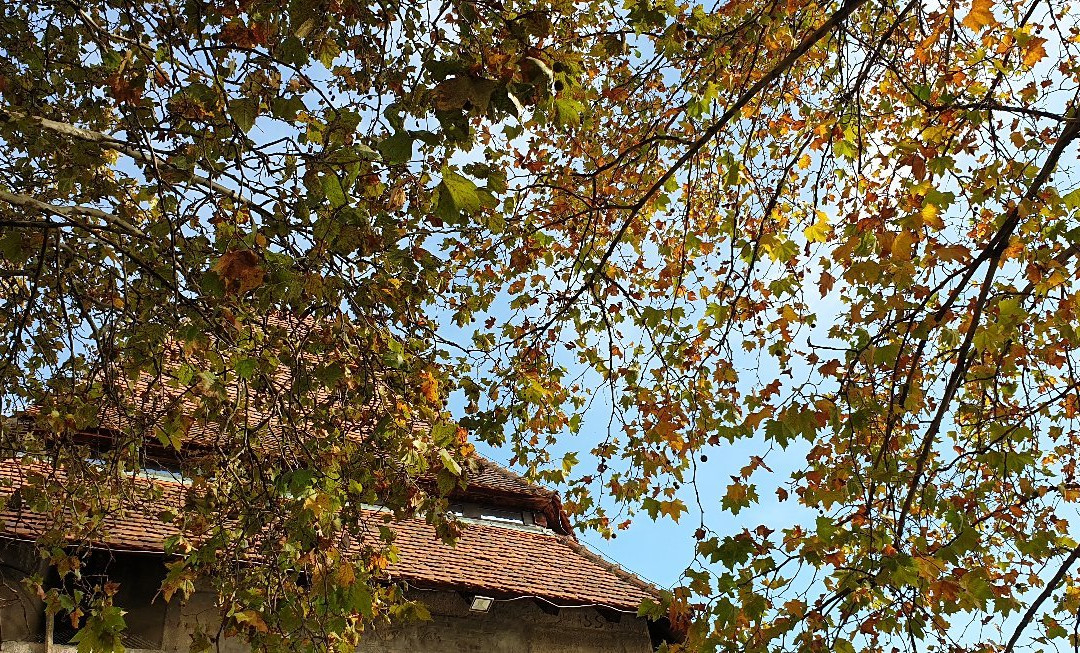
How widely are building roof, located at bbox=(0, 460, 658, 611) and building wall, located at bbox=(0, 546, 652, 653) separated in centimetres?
27

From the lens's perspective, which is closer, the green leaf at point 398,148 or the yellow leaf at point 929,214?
the green leaf at point 398,148

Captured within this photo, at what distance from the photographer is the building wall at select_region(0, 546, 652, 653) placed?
6.37 metres

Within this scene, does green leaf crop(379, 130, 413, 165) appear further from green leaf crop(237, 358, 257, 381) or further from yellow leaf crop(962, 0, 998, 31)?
yellow leaf crop(962, 0, 998, 31)

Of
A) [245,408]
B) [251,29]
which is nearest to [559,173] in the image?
[251,29]

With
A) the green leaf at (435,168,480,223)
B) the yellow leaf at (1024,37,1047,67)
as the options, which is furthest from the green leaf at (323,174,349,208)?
the yellow leaf at (1024,37,1047,67)

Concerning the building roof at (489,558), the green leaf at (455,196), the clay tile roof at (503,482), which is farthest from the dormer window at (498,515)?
the green leaf at (455,196)

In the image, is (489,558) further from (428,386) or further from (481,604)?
(428,386)

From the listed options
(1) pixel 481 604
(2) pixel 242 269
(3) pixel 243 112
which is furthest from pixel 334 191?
(1) pixel 481 604

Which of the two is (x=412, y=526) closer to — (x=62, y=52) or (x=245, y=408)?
(x=245, y=408)

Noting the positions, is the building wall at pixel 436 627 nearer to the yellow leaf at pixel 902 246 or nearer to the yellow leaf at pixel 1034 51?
the yellow leaf at pixel 902 246

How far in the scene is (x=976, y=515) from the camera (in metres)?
5.26

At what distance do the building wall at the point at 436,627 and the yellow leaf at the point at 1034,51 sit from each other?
622cm

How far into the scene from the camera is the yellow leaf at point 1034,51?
4.78 meters

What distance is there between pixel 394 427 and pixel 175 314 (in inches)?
44.9
